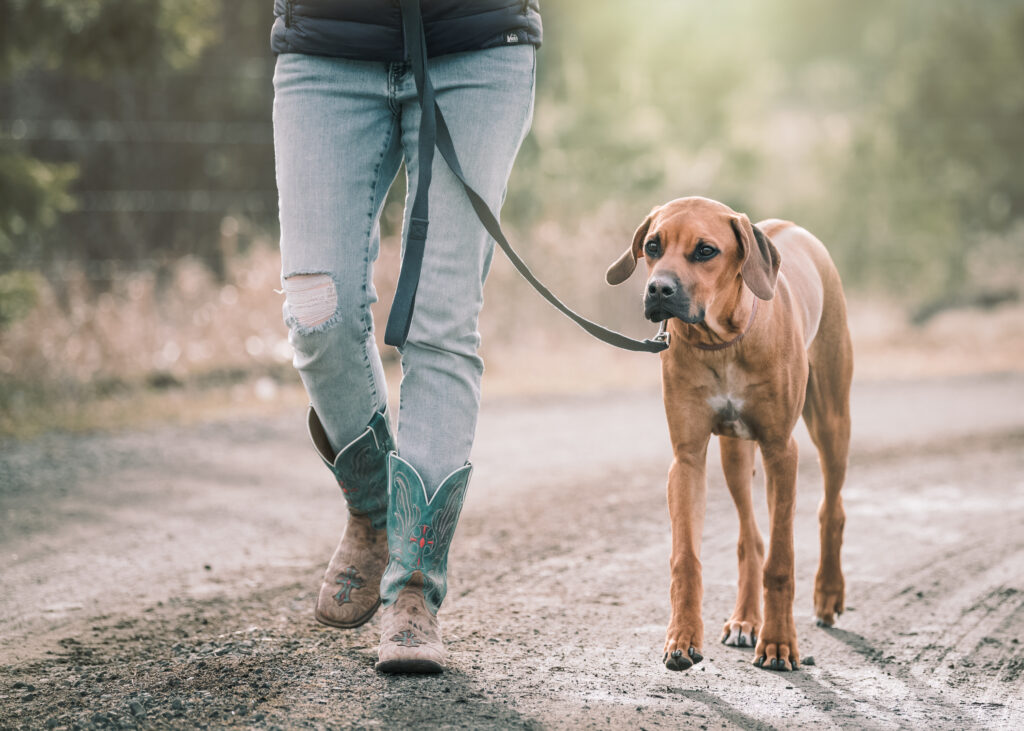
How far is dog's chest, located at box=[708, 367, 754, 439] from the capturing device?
319cm

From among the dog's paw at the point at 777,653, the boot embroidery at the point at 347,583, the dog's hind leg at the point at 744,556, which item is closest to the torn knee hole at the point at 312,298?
the boot embroidery at the point at 347,583

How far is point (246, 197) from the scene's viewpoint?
45.4 feet

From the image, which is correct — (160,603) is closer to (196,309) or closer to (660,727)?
(660,727)

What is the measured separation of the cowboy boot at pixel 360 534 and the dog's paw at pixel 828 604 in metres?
1.43

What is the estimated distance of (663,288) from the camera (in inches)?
117

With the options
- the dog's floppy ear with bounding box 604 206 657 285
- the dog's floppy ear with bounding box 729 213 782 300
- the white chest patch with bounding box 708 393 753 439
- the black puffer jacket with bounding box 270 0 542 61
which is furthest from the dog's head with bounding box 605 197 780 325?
the black puffer jacket with bounding box 270 0 542 61

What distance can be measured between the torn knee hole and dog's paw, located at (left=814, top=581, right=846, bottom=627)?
1.85 metres

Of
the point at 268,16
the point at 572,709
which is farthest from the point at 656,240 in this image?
the point at 268,16

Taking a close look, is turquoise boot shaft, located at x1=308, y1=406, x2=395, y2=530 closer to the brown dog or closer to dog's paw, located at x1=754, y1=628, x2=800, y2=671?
the brown dog

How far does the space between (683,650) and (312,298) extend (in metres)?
1.36

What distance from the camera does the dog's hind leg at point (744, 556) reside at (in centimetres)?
350

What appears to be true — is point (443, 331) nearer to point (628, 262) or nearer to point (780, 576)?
point (628, 262)

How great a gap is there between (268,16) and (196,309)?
5.53 meters

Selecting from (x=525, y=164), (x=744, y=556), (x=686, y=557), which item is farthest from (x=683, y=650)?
(x=525, y=164)
